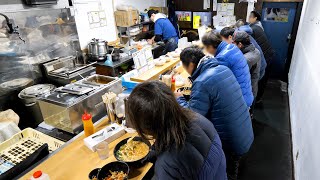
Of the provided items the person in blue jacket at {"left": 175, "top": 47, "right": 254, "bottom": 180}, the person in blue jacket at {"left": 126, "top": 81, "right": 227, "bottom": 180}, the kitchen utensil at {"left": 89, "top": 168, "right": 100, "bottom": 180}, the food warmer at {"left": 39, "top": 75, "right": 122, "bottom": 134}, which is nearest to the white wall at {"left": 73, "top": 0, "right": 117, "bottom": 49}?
the food warmer at {"left": 39, "top": 75, "right": 122, "bottom": 134}

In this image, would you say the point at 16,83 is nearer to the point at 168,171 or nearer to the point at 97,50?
the point at 97,50

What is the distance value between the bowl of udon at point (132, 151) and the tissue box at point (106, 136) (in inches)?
6.5

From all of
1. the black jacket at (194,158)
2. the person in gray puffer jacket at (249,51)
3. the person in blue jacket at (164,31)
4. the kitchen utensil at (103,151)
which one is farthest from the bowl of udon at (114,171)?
the person in blue jacket at (164,31)

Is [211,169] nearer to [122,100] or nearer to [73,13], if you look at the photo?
[122,100]

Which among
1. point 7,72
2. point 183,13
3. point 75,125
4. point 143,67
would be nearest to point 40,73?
point 7,72

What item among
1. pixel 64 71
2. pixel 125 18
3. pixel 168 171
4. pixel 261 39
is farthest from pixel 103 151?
pixel 125 18

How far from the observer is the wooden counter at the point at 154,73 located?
2809 millimetres

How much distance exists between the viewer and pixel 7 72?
3.32m

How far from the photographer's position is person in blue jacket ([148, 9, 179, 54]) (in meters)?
5.64

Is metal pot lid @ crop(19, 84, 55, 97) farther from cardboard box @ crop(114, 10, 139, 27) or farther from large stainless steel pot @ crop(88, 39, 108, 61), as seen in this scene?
cardboard box @ crop(114, 10, 139, 27)

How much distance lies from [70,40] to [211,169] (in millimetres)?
4046

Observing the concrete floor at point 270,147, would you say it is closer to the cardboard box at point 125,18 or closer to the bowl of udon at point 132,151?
the bowl of udon at point 132,151

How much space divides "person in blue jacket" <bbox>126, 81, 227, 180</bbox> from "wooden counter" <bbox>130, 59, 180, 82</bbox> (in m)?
1.70

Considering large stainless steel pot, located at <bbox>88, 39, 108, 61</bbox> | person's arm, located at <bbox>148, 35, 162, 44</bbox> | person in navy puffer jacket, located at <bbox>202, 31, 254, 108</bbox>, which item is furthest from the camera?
person's arm, located at <bbox>148, 35, 162, 44</bbox>
